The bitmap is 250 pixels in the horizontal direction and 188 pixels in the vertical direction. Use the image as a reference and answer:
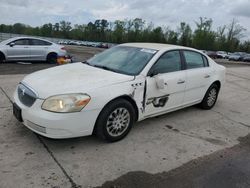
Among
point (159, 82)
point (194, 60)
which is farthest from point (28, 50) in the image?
point (159, 82)

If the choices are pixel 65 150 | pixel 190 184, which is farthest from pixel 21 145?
pixel 190 184

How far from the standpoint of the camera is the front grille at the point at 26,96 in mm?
3645

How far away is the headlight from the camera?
11.4ft

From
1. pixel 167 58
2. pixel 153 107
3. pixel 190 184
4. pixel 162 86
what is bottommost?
pixel 190 184

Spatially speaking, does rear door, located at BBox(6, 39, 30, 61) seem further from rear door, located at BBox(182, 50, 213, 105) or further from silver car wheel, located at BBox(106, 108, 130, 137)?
silver car wheel, located at BBox(106, 108, 130, 137)

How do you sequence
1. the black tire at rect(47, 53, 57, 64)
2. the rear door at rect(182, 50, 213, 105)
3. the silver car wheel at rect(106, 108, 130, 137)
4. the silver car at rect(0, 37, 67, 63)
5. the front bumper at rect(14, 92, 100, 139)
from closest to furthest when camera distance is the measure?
the front bumper at rect(14, 92, 100, 139) → the silver car wheel at rect(106, 108, 130, 137) → the rear door at rect(182, 50, 213, 105) → the silver car at rect(0, 37, 67, 63) → the black tire at rect(47, 53, 57, 64)

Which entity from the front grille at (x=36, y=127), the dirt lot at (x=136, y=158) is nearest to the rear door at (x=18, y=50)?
the dirt lot at (x=136, y=158)

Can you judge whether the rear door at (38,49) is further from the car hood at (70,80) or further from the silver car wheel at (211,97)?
the silver car wheel at (211,97)

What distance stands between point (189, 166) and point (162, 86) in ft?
4.87

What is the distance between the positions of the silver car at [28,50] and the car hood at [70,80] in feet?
27.1

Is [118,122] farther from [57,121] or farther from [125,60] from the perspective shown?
[125,60]

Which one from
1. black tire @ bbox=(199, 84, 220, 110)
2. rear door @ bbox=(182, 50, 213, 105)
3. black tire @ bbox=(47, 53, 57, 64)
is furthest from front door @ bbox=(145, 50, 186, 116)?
black tire @ bbox=(47, 53, 57, 64)

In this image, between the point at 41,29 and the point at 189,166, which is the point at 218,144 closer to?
the point at 189,166

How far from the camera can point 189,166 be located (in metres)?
3.57
